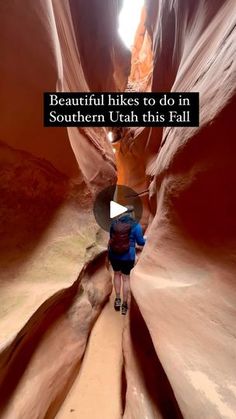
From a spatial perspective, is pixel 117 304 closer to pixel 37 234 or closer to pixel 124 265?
pixel 124 265

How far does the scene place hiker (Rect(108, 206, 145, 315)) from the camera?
11.4 feet

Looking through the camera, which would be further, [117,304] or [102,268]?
[102,268]

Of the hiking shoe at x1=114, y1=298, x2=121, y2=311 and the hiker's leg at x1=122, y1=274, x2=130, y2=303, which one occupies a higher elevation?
the hiker's leg at x1=122, y1=274, x2=130, y2=303

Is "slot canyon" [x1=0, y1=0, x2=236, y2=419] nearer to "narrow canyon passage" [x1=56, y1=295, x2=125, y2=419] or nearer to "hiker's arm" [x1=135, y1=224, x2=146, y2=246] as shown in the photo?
"narrow canyon passage" [x1=56, y1=295, x2=125, y2=419]

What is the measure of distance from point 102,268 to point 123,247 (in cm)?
87

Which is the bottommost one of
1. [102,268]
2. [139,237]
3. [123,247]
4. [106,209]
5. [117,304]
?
[117,304]

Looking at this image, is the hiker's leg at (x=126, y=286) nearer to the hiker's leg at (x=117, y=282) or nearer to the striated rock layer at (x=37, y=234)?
the hiker's leg at (x=117, y=282)

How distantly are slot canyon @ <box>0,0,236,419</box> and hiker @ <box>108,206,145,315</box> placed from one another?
0.27 metres

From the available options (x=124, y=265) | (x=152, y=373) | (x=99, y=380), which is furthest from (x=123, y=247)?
(x=152, y=373)

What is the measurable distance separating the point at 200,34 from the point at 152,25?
6.91 meters

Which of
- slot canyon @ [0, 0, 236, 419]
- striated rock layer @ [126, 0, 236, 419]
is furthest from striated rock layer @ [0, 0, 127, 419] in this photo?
striated rock layer @ [126, 0, 236, 419]

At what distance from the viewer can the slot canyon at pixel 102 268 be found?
1646 millimetres

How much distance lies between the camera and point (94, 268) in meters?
3.80

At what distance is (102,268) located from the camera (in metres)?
4.14
